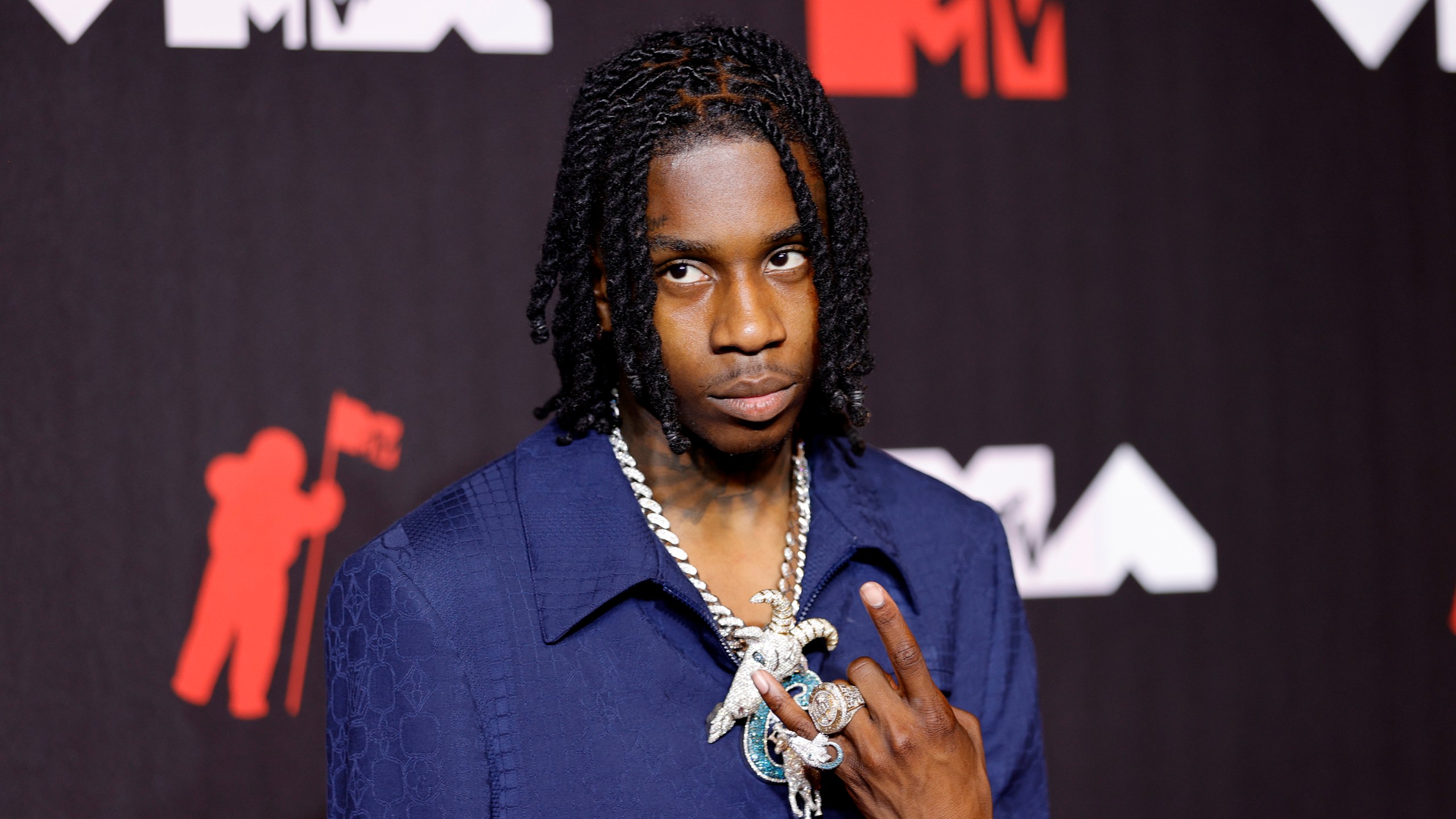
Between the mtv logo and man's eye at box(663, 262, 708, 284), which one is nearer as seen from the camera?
man's eye at box(663, 262, 708, 284)

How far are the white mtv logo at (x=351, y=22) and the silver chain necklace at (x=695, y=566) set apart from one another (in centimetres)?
95

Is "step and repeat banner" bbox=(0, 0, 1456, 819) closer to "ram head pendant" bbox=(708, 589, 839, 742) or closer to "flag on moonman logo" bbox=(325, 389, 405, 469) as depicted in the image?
"flag on moonman logo" bbox=(325, 389, 405, 469)

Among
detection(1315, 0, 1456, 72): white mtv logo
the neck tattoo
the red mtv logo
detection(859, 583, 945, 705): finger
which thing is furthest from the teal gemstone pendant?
detection(1315, 0, 1456, 72): white mtv logo

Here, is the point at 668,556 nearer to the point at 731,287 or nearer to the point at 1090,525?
the point at 731,287

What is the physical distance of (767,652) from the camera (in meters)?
1.01

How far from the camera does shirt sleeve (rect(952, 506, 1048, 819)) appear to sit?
117 cm

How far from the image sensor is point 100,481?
170 centimetres

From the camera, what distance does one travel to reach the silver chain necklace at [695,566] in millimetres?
1039

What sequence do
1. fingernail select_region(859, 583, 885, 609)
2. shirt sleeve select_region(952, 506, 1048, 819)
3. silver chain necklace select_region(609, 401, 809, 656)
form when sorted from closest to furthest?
fingernail select_region(859, 583, 885, 609), silver chain necklace select_region(609, 401, 809, 656), shirt sleeve select_region(952, 506, 1048, 819)

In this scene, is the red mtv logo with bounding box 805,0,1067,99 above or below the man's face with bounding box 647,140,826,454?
above

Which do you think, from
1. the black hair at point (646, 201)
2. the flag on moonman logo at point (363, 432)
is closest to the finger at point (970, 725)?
the black hair at point (646, 201)

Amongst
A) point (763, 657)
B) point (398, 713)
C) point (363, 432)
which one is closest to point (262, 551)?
point (363, 432)

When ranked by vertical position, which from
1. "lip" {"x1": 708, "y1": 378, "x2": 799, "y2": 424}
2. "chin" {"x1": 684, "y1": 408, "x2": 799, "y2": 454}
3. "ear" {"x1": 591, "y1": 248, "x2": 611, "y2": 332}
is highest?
"ear" {"x1": 591, "y1": 248, "x2": 611, "y2": 332}

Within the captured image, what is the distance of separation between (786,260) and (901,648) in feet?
1.10
